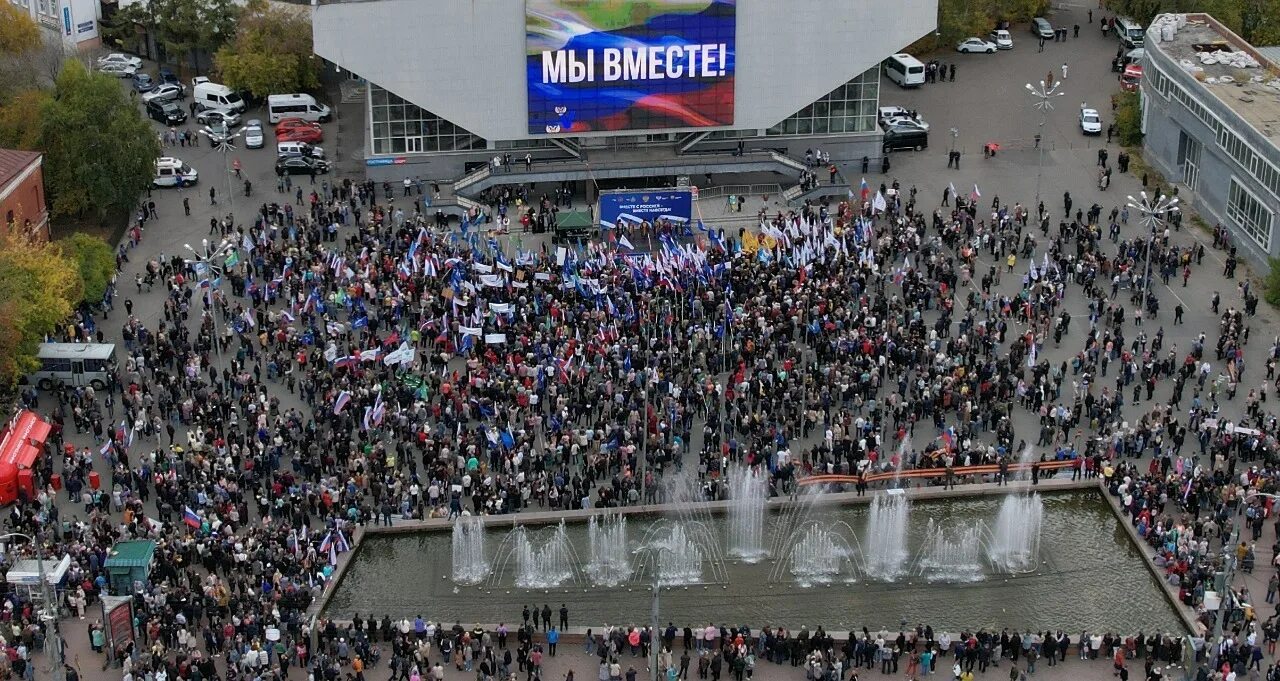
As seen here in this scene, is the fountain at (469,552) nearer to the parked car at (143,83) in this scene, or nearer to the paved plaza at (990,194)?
the paved plaza at (990,194)

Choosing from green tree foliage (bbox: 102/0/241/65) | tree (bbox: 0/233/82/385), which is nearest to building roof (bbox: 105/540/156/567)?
tree (bbox: 0/233/82/385)

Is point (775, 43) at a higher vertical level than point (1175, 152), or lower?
higher

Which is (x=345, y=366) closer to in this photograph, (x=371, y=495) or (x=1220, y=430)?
(x=371, y=495)

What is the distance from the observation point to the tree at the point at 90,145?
79500 millimetres

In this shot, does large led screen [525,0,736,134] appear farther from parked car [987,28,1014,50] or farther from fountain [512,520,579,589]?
fountain [512,520,579,589]

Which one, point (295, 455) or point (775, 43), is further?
point (775, 43)

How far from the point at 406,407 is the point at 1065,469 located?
21.9 m

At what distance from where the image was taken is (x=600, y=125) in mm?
84188

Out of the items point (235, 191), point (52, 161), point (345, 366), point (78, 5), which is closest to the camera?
point (345, 366)

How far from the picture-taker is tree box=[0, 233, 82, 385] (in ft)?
207

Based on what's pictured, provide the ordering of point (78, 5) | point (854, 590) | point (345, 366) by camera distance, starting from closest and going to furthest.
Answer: point (854, 590) → point (345, 366) → point (78, 5)

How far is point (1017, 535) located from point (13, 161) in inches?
1722

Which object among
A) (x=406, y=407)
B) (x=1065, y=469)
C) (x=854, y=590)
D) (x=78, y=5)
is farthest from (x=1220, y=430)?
(x=78, y=5)

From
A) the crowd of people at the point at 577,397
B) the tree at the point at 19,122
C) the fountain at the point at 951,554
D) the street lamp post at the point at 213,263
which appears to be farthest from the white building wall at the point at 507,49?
the fountain at the point at 951,554
